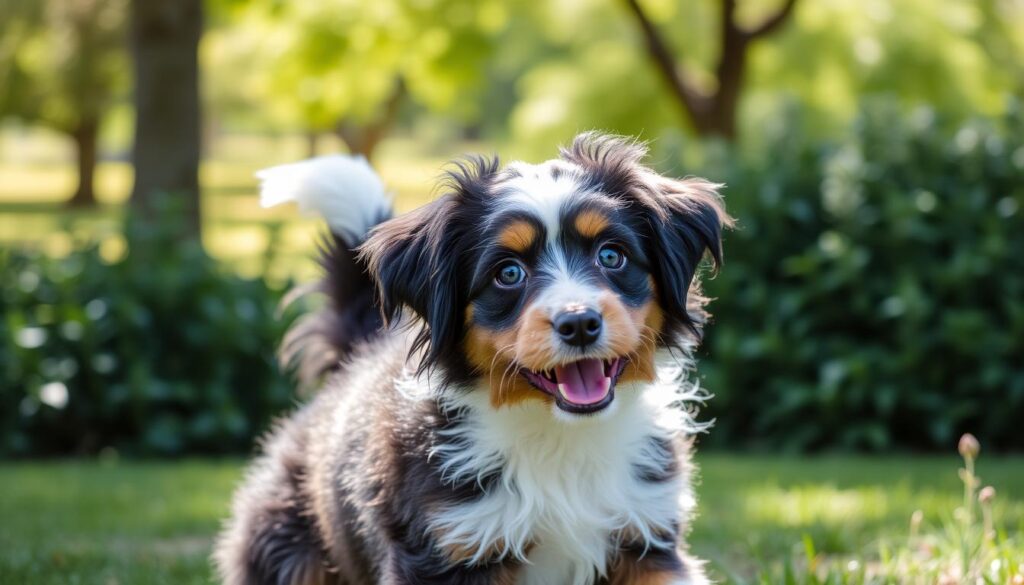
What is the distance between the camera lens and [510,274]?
3664 mm

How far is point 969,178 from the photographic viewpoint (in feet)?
29.4

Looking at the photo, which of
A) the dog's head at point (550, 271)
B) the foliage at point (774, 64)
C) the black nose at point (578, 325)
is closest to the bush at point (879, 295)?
the dog's head at point (550, 271)

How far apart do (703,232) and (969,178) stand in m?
5.80

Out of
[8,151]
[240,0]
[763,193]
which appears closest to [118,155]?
[8,151]

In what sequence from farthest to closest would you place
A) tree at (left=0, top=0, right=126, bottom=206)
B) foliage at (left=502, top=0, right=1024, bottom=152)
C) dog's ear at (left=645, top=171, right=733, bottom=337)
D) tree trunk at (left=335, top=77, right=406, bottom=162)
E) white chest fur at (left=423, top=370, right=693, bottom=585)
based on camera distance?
tree at (left=0, top=0, right=126, bottom=206) → tree trunk at (left=335, top=77, right=406, bottom=162) → foliage at (left=502, top=0, right=1024, bottom=152) → dog's ear at (left=645, top=171, right=733, bottom=337) → white chest fur at (left=423, top=370, right=693, bottom=585)

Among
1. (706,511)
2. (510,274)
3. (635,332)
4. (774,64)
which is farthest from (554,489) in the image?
(774,64)

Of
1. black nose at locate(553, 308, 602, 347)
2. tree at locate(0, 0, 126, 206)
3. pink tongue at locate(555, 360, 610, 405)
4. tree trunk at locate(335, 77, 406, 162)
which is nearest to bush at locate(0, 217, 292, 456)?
pink tongue at locate(555, 360, 610, 405)

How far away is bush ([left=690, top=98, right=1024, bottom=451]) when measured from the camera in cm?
864

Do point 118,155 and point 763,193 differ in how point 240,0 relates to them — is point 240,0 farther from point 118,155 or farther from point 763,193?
point 118,155

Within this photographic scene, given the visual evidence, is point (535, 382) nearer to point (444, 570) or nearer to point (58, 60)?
point (444, 570)

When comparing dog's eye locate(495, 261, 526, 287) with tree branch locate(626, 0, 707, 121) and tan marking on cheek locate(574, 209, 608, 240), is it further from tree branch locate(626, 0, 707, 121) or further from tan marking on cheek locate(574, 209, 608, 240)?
tree branch locate(626, 0, 707, 121)

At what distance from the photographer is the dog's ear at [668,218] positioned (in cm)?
381

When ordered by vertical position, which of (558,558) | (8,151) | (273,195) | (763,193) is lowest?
(8,151)

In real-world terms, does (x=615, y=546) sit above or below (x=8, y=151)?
above
